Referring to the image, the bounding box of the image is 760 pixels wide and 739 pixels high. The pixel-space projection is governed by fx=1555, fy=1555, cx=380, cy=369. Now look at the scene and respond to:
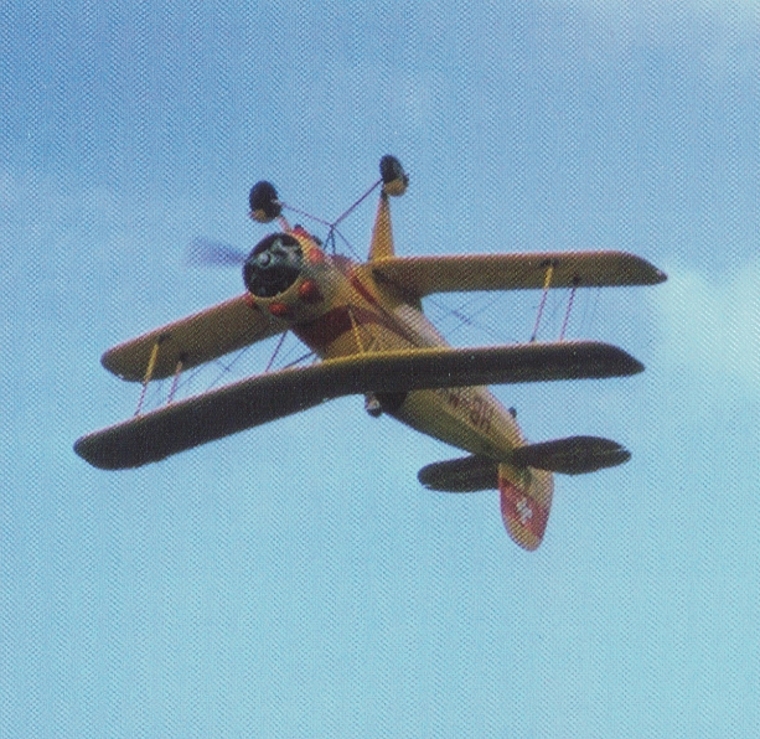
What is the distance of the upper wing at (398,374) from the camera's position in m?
20.5

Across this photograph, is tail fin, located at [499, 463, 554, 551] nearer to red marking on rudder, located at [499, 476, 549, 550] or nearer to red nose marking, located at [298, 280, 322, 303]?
red marking on rudder, located at [499, 476, 549, 550]

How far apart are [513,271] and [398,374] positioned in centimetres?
343

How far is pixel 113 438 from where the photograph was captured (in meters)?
22.5

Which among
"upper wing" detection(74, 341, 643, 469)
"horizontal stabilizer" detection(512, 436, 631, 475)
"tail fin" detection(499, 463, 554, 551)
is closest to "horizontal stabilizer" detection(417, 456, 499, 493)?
"tail fin" detection(499, 463, 554, 551)

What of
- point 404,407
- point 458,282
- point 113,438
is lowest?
point 113,438

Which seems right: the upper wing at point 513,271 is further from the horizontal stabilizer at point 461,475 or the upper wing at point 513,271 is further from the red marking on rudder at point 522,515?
the red marking on rudder at point 522,515

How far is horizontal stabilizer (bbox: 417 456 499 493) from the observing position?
2645 centimetres

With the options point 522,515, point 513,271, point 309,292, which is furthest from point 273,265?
point 522,515

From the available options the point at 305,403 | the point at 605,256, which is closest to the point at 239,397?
the point at 305,403

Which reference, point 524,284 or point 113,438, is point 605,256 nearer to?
point 524,284

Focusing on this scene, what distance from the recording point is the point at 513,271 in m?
23.2

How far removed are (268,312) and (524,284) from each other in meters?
4.18

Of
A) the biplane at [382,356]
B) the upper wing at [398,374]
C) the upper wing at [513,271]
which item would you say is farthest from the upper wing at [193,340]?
the upper wing at [398,374]

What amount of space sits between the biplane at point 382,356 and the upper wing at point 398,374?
0.02 metres
